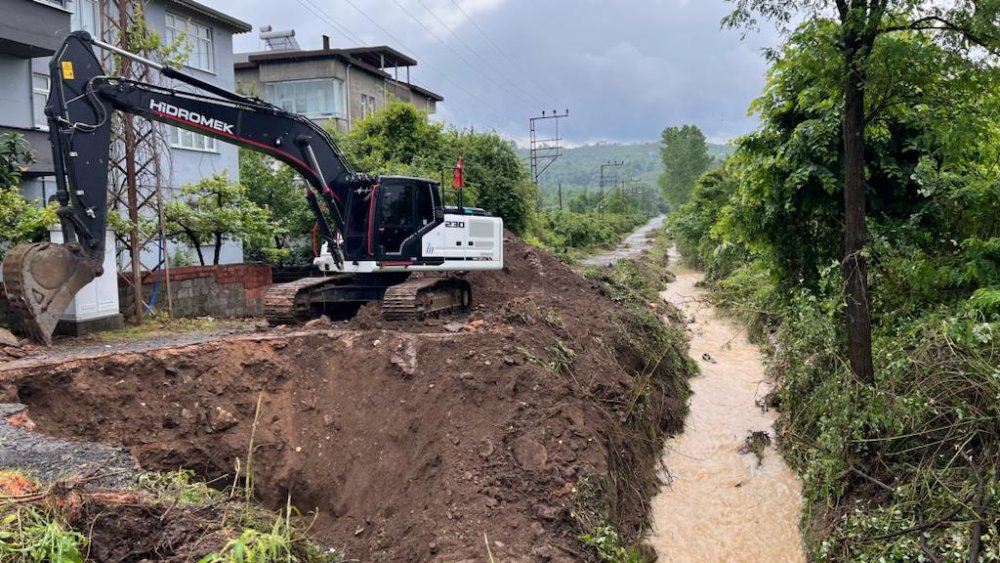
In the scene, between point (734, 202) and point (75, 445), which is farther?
point (734, 202)

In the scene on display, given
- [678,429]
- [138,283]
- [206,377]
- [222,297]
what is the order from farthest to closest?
[222,297], [138,283], [678,429], [206,377]

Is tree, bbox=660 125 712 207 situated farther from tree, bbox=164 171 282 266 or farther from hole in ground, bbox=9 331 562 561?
hole in ground, bbox=9 331 562 561

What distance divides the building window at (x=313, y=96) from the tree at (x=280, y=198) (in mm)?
11444

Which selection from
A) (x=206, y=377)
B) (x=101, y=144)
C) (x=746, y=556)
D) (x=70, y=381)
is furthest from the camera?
(x=101, y=144)

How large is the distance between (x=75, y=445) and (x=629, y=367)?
7.55 meters

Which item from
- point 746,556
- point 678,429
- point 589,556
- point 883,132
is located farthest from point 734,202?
point 589,556

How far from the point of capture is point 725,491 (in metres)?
8.41

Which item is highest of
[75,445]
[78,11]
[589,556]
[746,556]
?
[78,11]

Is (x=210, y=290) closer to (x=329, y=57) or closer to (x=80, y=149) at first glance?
(x=80, y=149)

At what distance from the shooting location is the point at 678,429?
10.2 metres

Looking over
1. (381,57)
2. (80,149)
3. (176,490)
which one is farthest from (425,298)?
(381,57)

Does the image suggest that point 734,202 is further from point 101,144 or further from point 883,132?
point 101,144

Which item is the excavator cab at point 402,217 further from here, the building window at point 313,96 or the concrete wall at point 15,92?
the building window at point 313,96

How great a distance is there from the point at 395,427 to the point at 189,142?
665 inches
